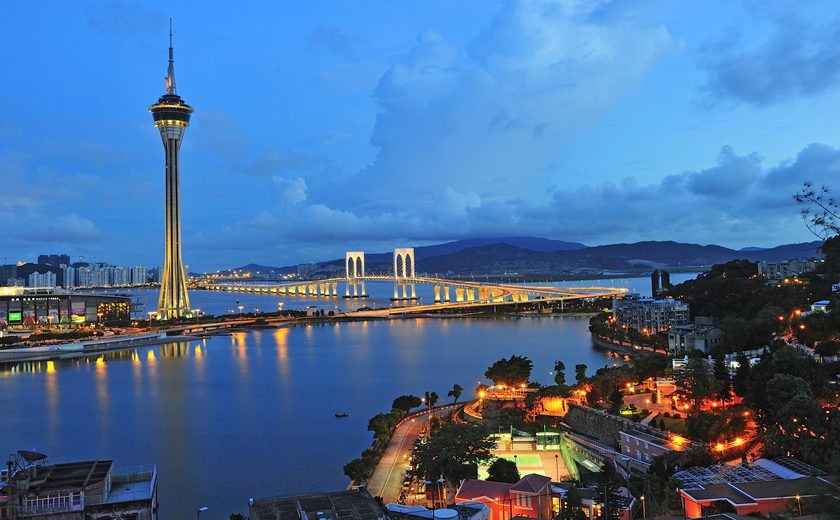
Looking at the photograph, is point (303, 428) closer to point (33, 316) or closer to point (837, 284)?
point (837, 284)

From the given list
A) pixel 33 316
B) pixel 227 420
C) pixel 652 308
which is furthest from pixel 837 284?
pixel 33 316

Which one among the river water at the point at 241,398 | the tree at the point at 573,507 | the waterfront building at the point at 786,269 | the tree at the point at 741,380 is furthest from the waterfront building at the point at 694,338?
the tree at the point at 573,507

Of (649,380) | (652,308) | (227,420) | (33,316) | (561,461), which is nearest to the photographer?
(561,461)

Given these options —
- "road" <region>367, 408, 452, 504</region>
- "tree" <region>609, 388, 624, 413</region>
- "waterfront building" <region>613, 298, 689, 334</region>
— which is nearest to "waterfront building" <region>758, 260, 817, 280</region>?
"waterfront building" <region>613, 298, 689, 334</region>

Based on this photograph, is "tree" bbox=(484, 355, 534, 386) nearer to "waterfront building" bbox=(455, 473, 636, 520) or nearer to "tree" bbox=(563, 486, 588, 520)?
"waterfront building" bbox=(455, 473, 636, 520)

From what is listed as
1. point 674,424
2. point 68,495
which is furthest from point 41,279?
point 674,424

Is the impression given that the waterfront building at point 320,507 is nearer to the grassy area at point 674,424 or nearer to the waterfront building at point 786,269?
the grassy area at point 674,424
